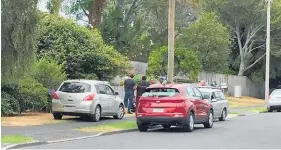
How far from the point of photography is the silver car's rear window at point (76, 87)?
21.6 meters

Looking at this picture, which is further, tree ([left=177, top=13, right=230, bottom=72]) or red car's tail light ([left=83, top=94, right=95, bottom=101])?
tree ([left=177, top=13, right=230, bottom=72])

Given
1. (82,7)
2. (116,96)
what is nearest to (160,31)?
(82,7)

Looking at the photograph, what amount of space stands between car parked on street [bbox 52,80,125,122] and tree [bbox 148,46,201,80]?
14.4 m

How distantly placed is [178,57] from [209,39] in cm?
671

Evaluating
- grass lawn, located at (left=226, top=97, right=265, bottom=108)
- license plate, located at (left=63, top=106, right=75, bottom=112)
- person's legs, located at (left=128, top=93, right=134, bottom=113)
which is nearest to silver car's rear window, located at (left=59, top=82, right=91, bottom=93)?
license plate, located at (left=63, top=106, right=75, bottom=112)

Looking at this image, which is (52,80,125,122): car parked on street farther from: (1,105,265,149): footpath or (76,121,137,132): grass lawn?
(76,121,137,132): grass lawn

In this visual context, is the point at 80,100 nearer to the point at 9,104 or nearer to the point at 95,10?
the point at 9,104

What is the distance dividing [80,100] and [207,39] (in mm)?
24132

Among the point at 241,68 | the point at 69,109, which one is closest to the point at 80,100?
the point at 69,109

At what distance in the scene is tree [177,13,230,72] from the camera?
→ 43906 millimetres

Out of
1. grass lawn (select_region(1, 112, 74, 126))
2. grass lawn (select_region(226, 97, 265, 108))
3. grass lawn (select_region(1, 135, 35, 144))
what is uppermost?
grass lawn (select_region(1, 135, 35, 144))

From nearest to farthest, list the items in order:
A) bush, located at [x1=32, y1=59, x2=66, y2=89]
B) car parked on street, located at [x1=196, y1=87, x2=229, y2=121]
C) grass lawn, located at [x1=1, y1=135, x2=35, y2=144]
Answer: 1. grass lawn, located at [x1=1, y1=135, x2=35, y2=144]
2. car parked on street, located at [x1=196, y1=87, x2=229, y2=121]
3. bush, located at [x1=32, y1=59, x2=66, y2=89]

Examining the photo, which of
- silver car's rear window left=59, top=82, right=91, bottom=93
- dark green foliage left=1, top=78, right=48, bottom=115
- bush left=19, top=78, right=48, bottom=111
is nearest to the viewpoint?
silver car's rear window left=59, top=82, right=91, bottom=93

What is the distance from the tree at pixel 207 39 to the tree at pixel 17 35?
2566 cm
